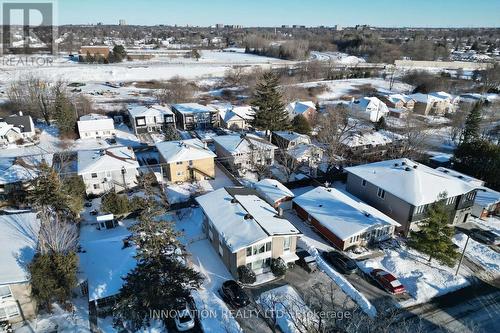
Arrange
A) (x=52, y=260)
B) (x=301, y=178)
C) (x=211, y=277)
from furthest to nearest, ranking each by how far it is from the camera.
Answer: (x=301, y=178) → (x=211, y=277) → (x=52, y=260)

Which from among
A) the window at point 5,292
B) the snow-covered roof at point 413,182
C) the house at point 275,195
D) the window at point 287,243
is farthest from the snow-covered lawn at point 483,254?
the window at point 5,292

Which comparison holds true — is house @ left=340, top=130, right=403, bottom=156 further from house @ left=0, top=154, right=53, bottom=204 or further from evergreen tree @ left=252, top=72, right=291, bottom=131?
house @ left=0, top=154, right=53, bottom=204

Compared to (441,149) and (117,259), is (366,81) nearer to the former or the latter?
(441,149)

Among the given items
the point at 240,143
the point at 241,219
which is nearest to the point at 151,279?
the point at 241,219

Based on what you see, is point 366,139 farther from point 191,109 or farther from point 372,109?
point 191,109

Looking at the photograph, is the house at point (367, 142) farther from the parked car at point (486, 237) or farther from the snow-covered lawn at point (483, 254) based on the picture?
the snow-covered lawn at point (483, 254)

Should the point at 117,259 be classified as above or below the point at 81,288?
above

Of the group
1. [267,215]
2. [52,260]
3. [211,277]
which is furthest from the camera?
[267,215]

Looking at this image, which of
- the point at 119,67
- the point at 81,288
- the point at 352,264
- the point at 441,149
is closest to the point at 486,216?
the point at 352,264
